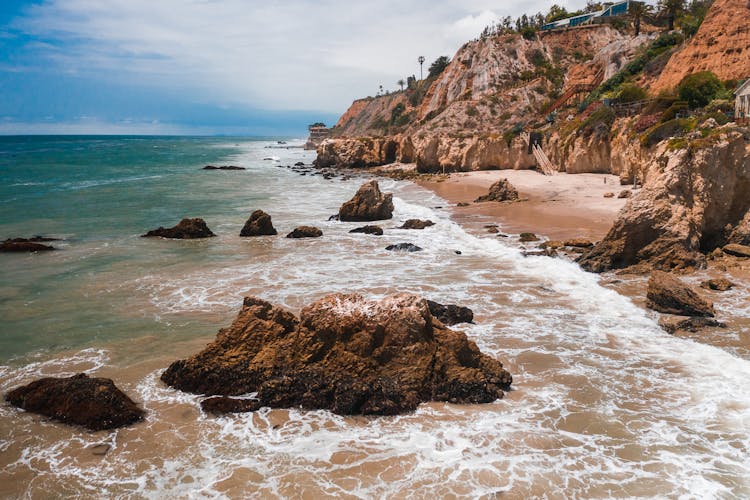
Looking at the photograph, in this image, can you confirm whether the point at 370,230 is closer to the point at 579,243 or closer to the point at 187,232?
the point at 187,232

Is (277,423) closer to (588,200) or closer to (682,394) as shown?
(682,394)

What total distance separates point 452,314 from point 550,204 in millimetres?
20390

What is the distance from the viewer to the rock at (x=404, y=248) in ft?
69.6

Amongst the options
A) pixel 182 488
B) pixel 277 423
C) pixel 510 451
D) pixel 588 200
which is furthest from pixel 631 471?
pixel 588 200

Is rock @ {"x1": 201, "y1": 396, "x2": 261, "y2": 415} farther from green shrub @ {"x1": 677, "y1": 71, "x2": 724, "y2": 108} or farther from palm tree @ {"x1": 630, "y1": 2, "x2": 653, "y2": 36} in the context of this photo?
palm tree @ {"x1": 630, "y1": 2, "x2": 653, "y2": 36}

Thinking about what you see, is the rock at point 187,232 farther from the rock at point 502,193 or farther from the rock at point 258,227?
the rock at point 502,193

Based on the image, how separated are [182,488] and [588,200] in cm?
2823

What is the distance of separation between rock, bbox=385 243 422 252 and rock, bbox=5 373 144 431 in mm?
13534

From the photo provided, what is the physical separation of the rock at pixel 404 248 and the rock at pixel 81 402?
13534 mm

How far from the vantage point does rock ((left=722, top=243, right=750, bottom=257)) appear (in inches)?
655

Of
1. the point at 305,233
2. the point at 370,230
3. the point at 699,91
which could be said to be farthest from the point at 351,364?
the point at 699,91

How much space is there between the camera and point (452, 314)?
41.5 ft

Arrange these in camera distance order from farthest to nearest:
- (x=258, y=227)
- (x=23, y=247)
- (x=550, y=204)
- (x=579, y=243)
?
(x=550, y=204) < (x=258, y=227) < (x=23, y=247) < (x=579, y=243)

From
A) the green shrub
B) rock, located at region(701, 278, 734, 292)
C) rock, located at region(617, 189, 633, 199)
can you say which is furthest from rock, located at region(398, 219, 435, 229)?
the green shrub
